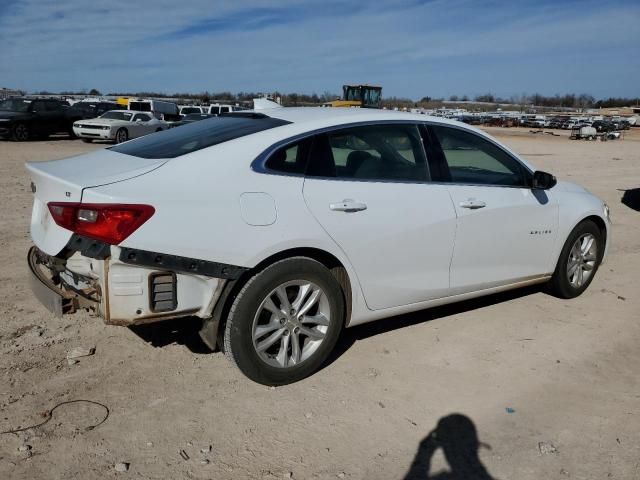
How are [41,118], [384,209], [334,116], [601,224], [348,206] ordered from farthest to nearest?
[41,118] → [601,224] → [334,116] → [384,209] → [348,206]

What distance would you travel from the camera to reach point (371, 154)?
13.2 feet

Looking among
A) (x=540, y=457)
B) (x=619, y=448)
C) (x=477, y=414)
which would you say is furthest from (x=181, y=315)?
(x=619, y=448)

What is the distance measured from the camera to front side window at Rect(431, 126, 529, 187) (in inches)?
171

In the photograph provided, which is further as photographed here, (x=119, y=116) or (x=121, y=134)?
(x=119, y=116)

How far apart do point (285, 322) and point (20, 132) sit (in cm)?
2422

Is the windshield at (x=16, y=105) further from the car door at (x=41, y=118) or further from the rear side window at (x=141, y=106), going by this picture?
the rear side window at (x=141, y=106)

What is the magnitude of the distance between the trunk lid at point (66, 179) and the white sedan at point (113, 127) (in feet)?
68.3

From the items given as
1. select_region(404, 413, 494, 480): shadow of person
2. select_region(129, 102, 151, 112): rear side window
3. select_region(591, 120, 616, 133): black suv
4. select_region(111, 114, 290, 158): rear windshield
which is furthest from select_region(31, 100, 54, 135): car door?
select_region(591, 120, 616, 133): black suv

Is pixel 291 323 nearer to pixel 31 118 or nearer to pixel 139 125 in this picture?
pixel 139 125

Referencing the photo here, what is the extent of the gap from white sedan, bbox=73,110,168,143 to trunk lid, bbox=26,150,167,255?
20820mm

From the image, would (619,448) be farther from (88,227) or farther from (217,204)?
(88,227)

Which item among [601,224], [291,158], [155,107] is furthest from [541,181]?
[155,107]

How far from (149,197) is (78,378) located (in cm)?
137

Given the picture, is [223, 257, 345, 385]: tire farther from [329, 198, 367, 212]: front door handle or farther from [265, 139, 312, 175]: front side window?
[265, 139, 312, 175]: front side window
